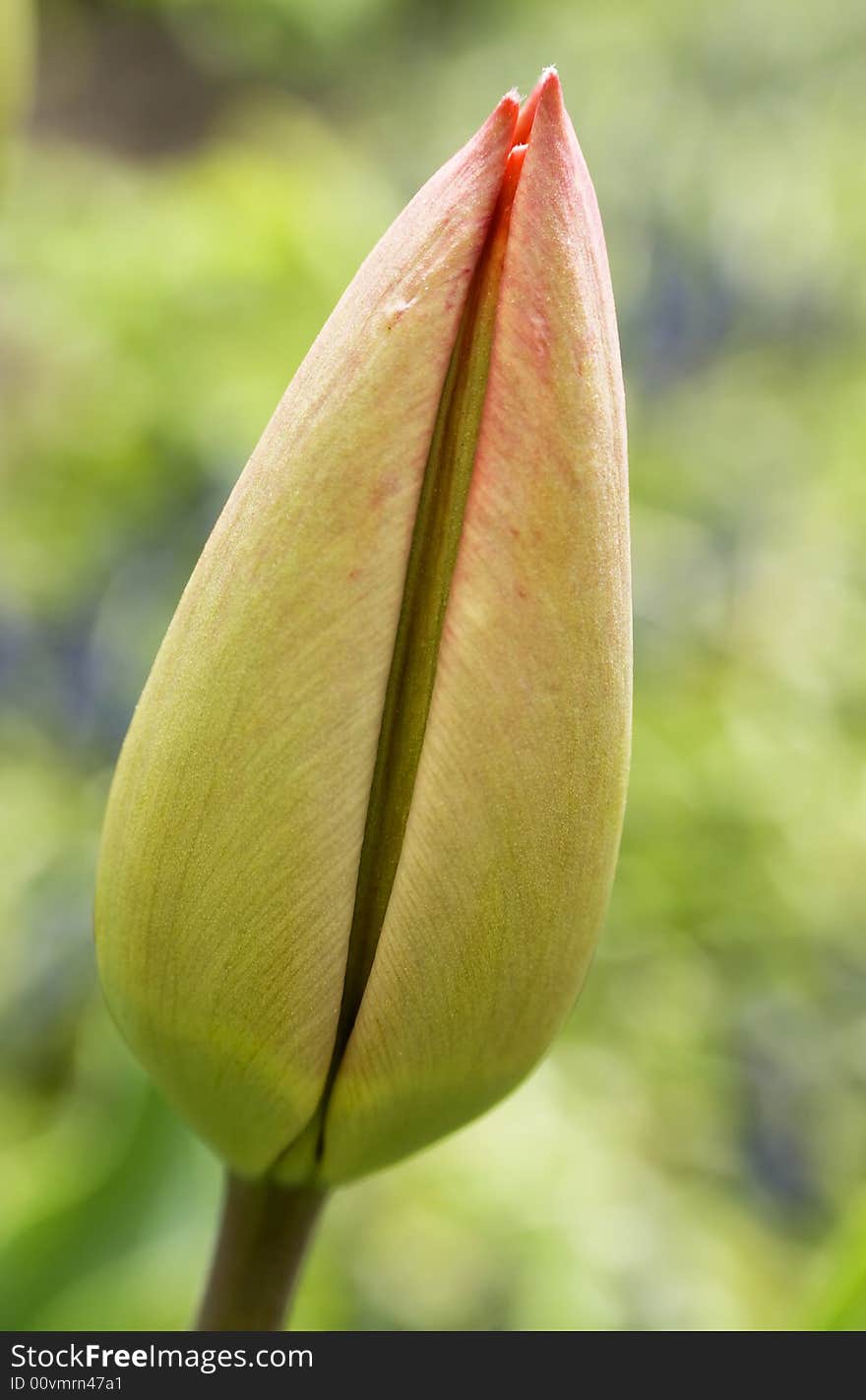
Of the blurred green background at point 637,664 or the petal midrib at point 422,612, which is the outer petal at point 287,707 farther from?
the blurred green background at point 637,664

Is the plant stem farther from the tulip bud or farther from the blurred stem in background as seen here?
the blurred stem in background

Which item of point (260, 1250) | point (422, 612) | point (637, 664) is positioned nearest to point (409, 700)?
point (422, 612)

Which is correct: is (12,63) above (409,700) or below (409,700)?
above

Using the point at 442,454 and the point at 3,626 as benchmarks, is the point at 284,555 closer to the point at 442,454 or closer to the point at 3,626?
the point at 442,454

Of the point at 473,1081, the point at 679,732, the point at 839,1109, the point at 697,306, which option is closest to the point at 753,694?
the point at 679,732

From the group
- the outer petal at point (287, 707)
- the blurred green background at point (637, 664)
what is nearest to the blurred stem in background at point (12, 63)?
the blurred green background at point (637, 664)

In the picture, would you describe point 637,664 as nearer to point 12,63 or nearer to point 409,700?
point 12,63

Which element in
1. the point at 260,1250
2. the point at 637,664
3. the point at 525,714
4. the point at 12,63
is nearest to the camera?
the point at 525,714
